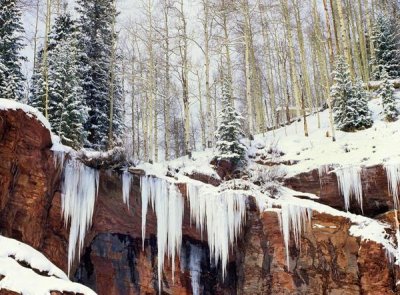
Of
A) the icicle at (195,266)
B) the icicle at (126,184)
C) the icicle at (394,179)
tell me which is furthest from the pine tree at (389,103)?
the icicle at (126,184)

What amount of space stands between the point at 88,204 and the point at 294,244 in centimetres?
564

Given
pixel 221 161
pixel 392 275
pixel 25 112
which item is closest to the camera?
pixel 25 112

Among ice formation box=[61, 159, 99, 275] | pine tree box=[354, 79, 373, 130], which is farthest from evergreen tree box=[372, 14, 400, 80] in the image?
ice formation box=[61, 159, 99, 275]

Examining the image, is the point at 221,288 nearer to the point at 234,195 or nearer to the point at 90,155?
the point at 234,195

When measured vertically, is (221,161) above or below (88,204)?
above

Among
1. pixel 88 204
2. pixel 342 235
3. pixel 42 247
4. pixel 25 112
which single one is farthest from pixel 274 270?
pixel 25 112

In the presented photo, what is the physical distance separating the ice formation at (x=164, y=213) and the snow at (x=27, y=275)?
19.2 ft

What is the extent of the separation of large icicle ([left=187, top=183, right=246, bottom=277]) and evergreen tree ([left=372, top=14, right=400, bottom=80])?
49.6ft

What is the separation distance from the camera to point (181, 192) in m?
13.1

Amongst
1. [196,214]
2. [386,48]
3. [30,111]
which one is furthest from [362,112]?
[30,111]

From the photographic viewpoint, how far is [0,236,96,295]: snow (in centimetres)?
577

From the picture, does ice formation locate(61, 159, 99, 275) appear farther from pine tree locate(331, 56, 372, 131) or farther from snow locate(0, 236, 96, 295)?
pine tree locate(331, 56, 372, 131)

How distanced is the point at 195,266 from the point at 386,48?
18.1m

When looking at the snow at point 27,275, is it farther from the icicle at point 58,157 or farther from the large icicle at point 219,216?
the large icicle at point 219,216
